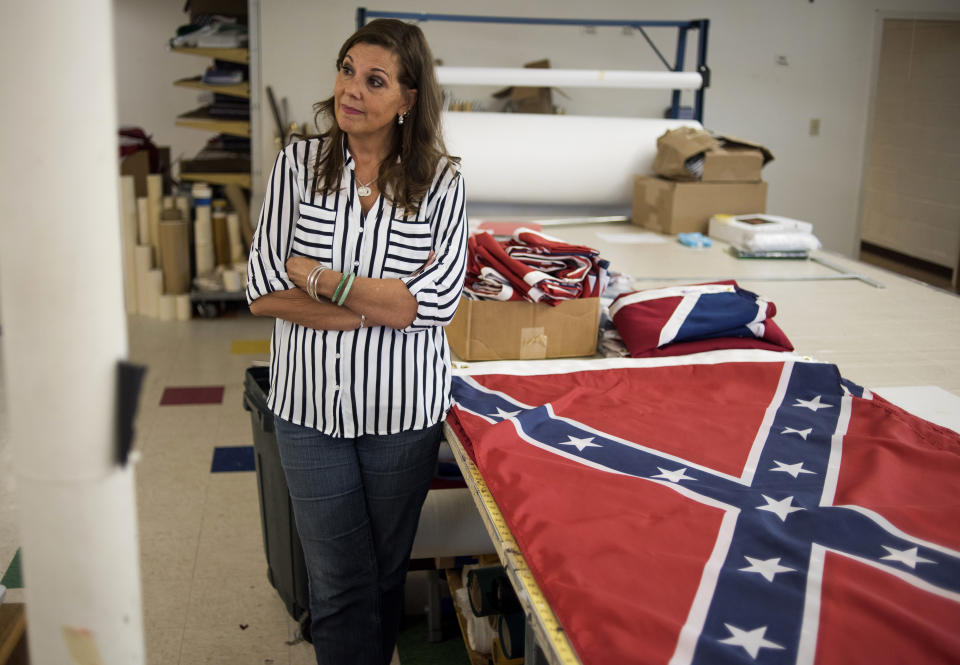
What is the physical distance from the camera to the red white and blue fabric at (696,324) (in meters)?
2.38

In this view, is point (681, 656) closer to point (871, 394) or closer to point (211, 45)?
point (871, 394)

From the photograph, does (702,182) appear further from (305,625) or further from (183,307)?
(183,307)

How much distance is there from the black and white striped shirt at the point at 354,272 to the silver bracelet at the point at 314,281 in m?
0.05

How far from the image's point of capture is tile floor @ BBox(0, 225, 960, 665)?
8.09ft

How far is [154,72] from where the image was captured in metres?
7.48

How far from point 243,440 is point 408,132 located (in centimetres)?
234

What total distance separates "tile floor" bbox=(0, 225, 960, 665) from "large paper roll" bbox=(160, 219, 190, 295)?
1.10 metres

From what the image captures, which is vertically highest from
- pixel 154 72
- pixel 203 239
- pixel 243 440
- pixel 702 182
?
pixel 154 72

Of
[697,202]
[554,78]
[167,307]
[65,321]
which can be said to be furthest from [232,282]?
[65,321]

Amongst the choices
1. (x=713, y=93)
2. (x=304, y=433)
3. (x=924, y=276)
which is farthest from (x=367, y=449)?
(x=924, y=276)

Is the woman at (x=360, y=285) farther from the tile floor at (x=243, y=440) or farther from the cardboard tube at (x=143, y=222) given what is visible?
the cardboard tube at (x=143, y=222)

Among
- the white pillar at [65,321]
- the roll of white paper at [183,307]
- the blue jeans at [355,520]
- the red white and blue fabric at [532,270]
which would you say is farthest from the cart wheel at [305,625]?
the roll of white paper at [183,307]

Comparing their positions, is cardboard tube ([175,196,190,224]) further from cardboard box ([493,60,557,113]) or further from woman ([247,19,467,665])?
woman ([247,19,467,665])

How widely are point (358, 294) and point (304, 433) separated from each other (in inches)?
11.5
